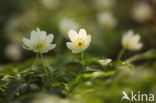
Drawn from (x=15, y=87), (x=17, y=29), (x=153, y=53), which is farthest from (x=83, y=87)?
(x=17, y=29)

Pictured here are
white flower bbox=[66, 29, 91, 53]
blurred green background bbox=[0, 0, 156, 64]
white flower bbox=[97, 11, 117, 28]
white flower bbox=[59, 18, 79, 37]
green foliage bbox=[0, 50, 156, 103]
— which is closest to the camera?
green foliage bbox=[0, 50, 156, 103]

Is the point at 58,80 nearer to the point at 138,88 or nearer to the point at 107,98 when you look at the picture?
the point at 107,98

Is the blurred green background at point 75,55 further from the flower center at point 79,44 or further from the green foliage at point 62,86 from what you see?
the flower center at point 79,44

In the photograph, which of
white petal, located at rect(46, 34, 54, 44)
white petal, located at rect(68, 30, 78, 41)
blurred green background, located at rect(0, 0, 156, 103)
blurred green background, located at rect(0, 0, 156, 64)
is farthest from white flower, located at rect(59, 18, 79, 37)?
white petal, located at rect(46, 34, 54, 44)

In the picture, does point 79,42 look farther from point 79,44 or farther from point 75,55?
point 75,55

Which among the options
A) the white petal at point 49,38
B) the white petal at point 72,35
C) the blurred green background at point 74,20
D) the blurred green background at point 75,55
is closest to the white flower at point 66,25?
the blurred green background at point 75,55
